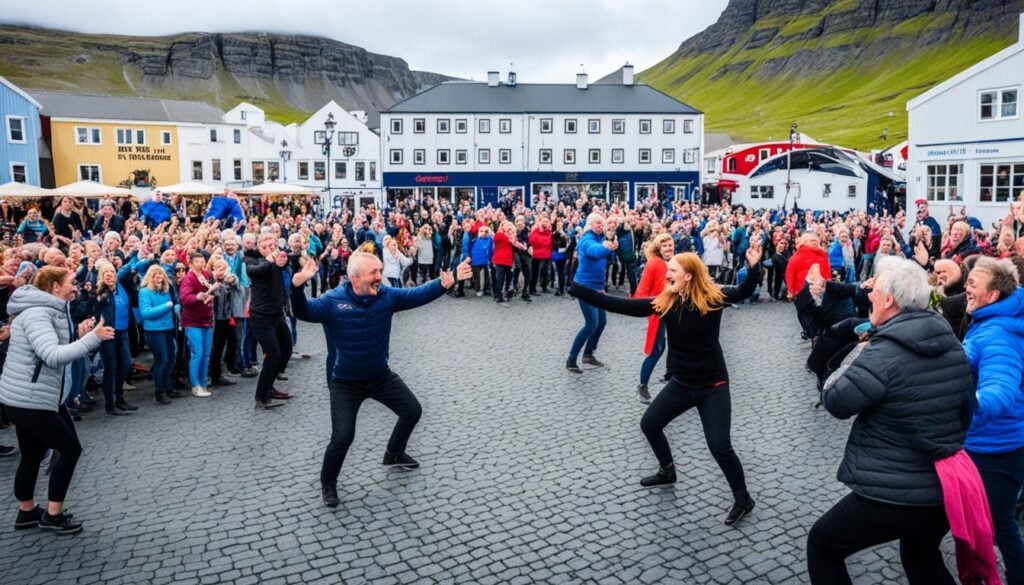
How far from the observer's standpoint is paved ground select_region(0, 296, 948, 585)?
538 centimetres

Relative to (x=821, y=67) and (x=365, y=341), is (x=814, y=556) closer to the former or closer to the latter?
(x=365, y=341)

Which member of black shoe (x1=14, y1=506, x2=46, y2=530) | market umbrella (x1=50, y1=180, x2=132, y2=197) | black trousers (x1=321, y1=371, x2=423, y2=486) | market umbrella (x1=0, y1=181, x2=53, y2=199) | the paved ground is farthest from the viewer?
market umbrella (x1=50, y1=180, x2=132, y2=197)

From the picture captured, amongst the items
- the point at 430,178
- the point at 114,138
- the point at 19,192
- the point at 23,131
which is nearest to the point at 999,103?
the point at 19,192

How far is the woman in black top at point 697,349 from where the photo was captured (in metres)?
6.02

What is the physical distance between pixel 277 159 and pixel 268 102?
123 metres

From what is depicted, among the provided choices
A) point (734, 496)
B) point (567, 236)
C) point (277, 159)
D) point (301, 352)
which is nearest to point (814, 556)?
point (734, 496)

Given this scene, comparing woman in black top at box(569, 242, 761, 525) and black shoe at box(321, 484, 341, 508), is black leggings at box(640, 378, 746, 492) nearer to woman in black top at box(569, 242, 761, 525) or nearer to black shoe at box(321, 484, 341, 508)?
woman in black top at box(569, 242, 761, 525)

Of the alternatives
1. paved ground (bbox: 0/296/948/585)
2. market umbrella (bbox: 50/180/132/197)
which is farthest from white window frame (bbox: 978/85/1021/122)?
market umbrella (bbox: 50/180/132/197)

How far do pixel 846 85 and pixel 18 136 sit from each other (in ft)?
496

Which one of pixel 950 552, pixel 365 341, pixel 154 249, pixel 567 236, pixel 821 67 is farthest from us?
pixel 821 67

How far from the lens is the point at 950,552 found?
5477 mm

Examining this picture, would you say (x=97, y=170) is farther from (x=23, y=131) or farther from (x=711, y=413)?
(x=711, y=413)

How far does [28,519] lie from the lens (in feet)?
20.1

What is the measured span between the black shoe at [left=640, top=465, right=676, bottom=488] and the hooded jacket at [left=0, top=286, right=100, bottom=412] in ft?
14.8
